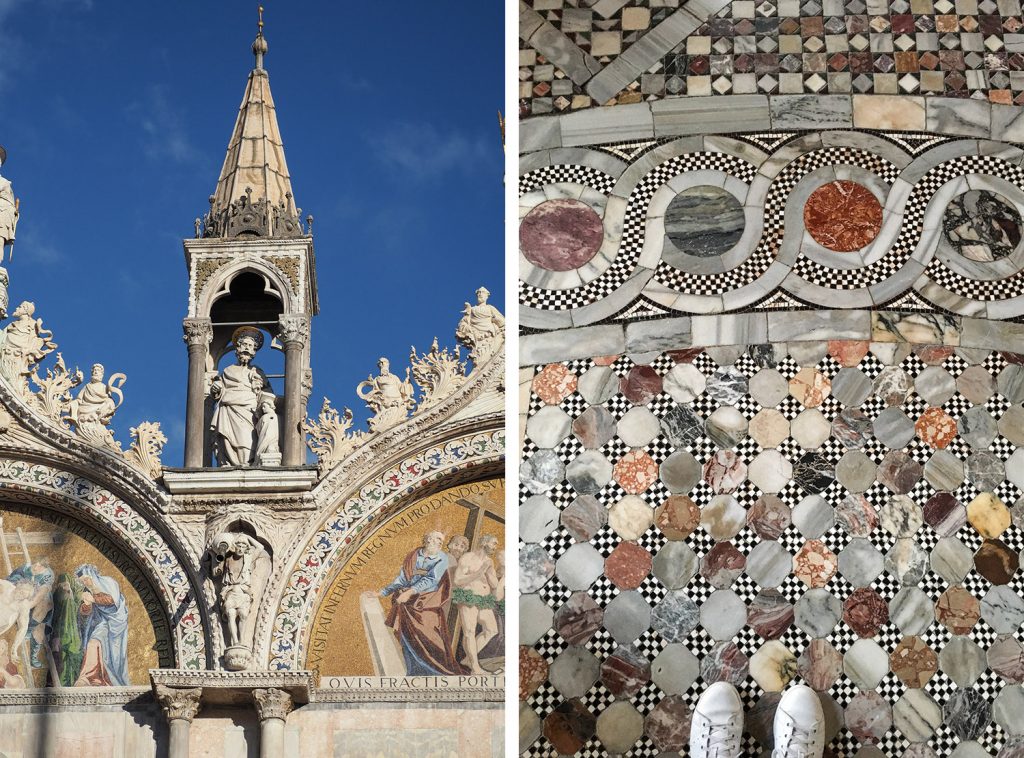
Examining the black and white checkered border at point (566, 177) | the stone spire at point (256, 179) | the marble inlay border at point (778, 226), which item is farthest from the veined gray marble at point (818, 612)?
the stone spire at point (256, 179)

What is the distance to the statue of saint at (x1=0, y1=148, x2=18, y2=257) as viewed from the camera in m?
12.3

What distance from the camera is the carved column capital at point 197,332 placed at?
39.4 feet

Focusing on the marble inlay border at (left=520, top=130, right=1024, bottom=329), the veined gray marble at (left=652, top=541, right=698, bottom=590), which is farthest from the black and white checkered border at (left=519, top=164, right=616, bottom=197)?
the veined gray marble at (left=652, top=541, right=698, bottom=590)

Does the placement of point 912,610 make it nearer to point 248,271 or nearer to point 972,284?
point 972,284

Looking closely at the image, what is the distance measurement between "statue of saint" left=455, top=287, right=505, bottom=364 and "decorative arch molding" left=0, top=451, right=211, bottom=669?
2346mm

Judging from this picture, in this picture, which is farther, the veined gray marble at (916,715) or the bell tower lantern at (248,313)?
the bell tower lantern at (248,313)

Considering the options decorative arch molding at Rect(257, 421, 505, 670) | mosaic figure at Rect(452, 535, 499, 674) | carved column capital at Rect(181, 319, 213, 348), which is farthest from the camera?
carved column capital at Rect(181, 319, 213, 348)

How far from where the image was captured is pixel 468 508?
1144 centimetres

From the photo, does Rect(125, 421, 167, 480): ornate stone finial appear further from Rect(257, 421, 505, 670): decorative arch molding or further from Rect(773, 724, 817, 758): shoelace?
Rect(773, 724, 817, 758): shoelace

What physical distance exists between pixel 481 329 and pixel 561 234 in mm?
5892

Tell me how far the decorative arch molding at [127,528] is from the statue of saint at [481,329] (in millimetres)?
2346

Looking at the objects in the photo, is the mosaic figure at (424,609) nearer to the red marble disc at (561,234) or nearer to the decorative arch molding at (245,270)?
the decorative arch molding at (245,270)

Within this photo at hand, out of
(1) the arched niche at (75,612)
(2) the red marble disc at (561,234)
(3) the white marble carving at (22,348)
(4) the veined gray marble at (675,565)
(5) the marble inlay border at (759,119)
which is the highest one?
(3) the white marble carving at (22,348)

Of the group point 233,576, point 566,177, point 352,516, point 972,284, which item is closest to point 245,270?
point 352,516
